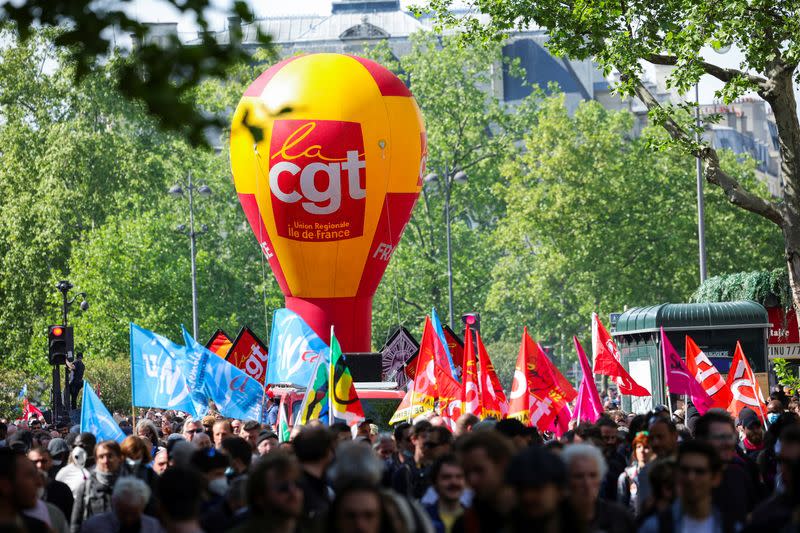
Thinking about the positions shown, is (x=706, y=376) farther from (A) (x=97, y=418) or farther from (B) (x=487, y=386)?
(A) (x=97, y=418)

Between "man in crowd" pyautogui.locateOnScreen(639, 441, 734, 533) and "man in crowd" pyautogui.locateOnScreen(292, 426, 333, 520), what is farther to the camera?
"man in crowd" pyautogui.locateOnScreen(292, 426, 333, 520)

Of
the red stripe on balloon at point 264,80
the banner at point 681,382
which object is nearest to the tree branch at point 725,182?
the banner at point 681,382

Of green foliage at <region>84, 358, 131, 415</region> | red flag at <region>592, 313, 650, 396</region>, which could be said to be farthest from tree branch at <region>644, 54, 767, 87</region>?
green foliage at <region>84, 358, 131, 415</region>

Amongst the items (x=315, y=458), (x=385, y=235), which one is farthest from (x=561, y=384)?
(x=315, y=458)

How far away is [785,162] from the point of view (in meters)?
23.3

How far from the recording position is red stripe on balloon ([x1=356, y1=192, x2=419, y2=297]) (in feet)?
94.3

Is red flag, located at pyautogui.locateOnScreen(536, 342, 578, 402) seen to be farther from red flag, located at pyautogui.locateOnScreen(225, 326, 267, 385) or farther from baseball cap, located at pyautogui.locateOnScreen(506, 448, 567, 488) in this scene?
baseball cap, located at pyautogui.locateOnScreen(506, 448, 567, 488)

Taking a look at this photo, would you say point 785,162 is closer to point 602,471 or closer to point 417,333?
point 602,471

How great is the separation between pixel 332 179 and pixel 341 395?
11.1m

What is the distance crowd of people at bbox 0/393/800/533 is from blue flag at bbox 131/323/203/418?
6815 millimetres

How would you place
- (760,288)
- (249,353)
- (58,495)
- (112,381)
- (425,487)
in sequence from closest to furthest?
1. (425,487)
2. (58,495)
3. (249,353)
4. (760,288)
5. (112,381)

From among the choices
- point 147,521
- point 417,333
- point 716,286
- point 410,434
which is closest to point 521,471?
point 147,521

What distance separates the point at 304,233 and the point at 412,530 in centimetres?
2116

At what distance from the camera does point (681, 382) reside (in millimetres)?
20578
